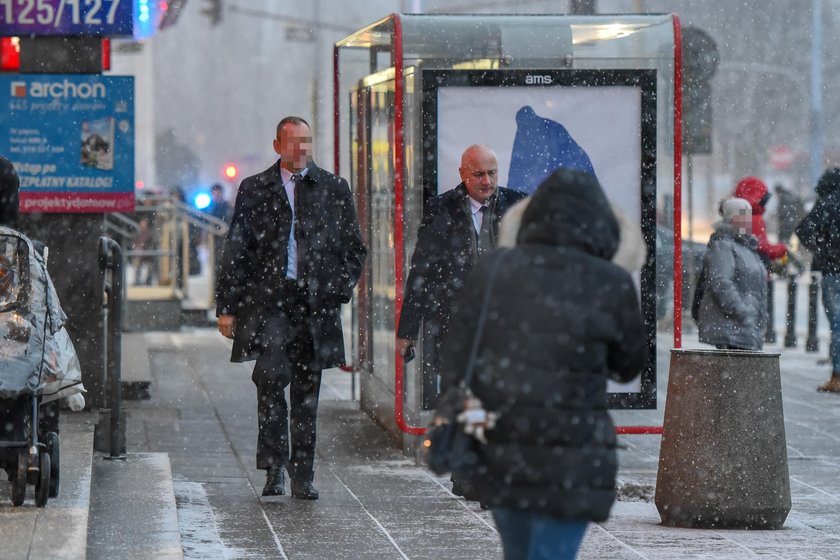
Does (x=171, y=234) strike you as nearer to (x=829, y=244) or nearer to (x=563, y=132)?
(x=829, y=244)

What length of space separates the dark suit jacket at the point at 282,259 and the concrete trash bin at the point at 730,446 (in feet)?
5.83

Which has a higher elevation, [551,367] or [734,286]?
[551,367]

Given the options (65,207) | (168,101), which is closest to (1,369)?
(65,207)

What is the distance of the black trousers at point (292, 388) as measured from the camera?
8.27 metres

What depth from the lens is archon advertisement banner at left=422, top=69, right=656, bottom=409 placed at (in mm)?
9594

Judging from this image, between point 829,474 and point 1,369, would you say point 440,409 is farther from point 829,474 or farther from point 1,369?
point 829,474

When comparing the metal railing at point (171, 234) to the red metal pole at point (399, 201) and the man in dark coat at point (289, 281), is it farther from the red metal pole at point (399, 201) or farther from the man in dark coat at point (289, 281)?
the man in dark coat at point (289, 281)

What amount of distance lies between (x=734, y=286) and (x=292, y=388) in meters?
3.59

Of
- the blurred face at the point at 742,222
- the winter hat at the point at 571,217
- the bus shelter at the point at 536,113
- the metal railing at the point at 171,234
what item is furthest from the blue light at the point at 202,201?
the winter hat at the point at 571,217

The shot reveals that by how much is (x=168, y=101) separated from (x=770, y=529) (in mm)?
96419

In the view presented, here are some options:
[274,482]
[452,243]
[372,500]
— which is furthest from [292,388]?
[452,243]

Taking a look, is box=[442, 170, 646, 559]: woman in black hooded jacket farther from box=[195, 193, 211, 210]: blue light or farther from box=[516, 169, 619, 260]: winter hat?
box=[195, 193, 211, 210]: blue light

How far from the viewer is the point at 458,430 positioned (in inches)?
185

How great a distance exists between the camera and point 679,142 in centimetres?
966
